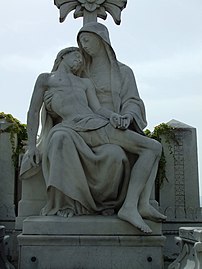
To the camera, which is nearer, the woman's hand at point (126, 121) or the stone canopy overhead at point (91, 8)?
the woman's hand at point (126, 121)

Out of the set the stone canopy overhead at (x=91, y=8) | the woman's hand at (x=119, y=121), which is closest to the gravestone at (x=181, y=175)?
the stone canopy overhead at (x=91, y=8)

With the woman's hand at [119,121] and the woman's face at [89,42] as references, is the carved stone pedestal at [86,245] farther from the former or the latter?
the woman's face at [89,42]

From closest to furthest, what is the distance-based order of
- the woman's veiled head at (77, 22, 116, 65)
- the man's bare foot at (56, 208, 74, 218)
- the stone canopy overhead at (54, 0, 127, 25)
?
1. the man's bare foot at (56, 208, 74, 218)
2. the woman's veiled head at (77, 22, 116, 65)
3. the stone canopy overhead at (54, 0, 127, 25)

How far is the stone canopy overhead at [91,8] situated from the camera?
655cm

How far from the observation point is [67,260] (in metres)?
4.68

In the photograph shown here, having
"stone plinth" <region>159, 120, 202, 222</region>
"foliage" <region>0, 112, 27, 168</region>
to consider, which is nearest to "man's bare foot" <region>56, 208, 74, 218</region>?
"foliage" <region>0, 112, 27, 168</region>

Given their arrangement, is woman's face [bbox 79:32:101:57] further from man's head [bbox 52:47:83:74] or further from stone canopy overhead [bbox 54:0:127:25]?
stone canopy overhead [bbox 54:0:127:25]

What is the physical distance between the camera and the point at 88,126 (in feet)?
16.9

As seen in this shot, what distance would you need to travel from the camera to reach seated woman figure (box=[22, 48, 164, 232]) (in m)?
4.93

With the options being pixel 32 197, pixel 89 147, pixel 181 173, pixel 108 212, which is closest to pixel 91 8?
pixel 89 147

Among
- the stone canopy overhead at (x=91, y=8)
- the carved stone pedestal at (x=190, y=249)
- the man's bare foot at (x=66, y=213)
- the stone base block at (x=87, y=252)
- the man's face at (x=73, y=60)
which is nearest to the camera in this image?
the carved stone pedestal at (x=190, y=249)

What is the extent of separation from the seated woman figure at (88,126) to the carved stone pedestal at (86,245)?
0.18m

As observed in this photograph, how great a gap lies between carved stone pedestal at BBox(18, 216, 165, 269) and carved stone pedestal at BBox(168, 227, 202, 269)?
0.30m

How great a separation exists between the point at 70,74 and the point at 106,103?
603 mm
